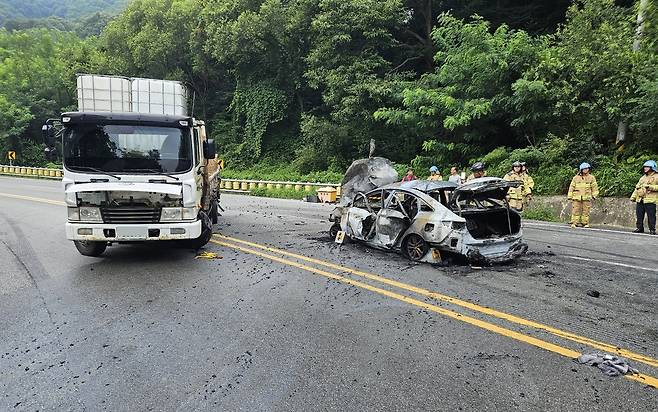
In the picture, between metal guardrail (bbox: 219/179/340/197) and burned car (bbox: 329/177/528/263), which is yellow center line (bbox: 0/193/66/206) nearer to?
metal guardrail (bbox: 219/179/340/197)

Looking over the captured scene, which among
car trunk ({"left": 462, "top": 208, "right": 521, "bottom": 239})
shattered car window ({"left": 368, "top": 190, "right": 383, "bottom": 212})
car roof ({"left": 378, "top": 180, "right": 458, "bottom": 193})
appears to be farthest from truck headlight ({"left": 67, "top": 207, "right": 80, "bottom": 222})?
car trunk ({"left": 462, "top": 208, "right": 521, "bottom": 239})

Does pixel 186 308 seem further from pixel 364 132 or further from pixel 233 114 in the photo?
pixel 233 114

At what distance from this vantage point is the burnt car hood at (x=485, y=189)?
7.18 meters

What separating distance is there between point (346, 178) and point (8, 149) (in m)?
43.6

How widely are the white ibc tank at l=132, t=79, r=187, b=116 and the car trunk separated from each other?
552 centimetres

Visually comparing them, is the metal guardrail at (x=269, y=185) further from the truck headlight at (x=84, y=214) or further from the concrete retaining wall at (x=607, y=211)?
the truck headlight at (x=84, y=214)

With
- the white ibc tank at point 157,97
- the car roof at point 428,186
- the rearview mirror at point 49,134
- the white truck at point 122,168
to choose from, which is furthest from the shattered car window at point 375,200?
the rearview mirror at point 49,134

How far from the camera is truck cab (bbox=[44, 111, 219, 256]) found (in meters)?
6.84

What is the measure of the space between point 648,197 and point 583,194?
4.31ft

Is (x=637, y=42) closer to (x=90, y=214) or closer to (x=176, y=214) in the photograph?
(x=176, y=214)

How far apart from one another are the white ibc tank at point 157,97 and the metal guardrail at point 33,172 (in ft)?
95.3

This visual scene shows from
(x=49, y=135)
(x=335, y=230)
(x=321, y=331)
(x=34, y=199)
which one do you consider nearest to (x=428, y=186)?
(x=335, y=230)

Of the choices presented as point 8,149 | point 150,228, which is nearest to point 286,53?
point 150,228

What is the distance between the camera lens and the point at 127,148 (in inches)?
284
